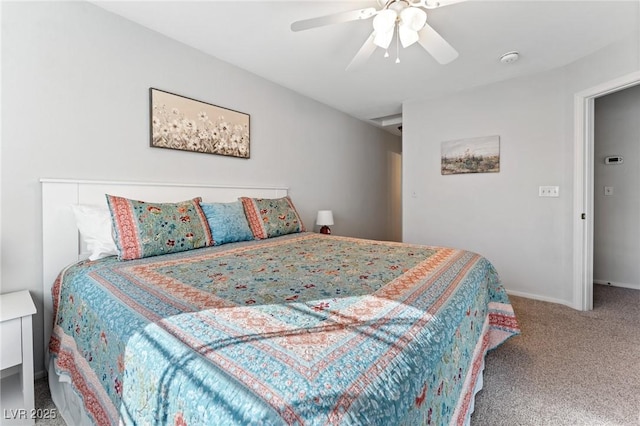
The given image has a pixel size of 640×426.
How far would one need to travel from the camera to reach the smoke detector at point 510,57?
2.53 m

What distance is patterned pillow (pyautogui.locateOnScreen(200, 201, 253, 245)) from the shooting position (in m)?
2.09

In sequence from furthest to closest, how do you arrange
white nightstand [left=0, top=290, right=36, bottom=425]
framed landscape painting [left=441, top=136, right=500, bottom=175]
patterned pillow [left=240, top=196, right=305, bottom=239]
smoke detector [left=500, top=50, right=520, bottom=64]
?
framed landscape painting [left=441, top=136, right=500, bottom=175] < smoke detector [left=500, top=50, right=520, bottom=64] < patterned pillow [left=240, top=196, right=305, bottom=239] < white nightstand [left=0, top=290, right=36, bottom=425]

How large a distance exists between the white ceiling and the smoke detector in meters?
0.05

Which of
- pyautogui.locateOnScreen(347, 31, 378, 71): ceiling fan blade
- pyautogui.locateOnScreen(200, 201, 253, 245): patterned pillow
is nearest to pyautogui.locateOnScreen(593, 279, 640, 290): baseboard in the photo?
pyautogui.locateOnScreen(347, 31, 378, 71): ceiling fan blade

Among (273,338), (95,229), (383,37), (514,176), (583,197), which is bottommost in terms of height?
(273,338)

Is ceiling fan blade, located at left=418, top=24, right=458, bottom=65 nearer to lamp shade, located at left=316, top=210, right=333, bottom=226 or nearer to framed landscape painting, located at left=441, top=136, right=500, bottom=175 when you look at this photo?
framed landscape painting, located at left=441, top=136, right=500, bottom=175

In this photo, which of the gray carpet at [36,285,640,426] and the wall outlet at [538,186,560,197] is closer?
the gray carpet at [36,285,640,426]

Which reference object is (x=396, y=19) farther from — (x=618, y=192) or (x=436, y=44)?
(x=618, y=192)

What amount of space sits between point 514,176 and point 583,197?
62cm

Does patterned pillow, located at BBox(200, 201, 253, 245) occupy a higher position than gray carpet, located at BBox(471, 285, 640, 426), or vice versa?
Answer: patterned pillow, located at BBox(200, 201, 253, 245)

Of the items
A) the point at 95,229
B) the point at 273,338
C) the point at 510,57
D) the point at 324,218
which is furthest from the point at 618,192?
the point at 95,229

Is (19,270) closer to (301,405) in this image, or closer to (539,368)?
(301,405)

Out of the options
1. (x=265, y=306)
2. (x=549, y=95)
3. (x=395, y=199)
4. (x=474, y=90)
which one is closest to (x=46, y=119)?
(x=265, y=306)

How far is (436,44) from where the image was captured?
1.80 m
